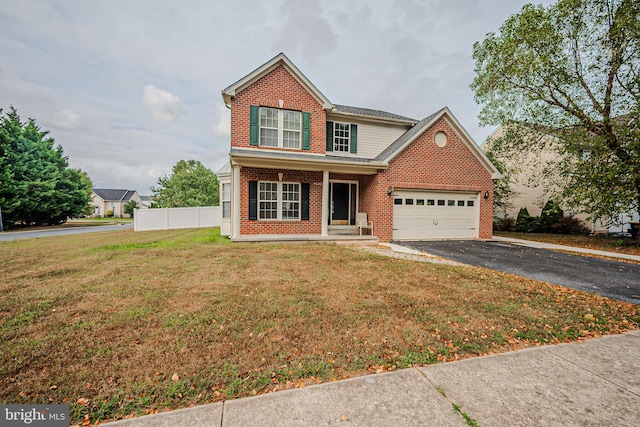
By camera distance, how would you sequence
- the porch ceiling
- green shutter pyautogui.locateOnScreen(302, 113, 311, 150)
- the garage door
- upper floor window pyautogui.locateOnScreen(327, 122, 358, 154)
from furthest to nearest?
1. upper floor window pyautogui.locateOnScreen(327, 122, 358, 154)
2. the garage door
3. green shutter pyautogui.locateOnScreen(302, 113, 311, 150)
4. the porch ceiling

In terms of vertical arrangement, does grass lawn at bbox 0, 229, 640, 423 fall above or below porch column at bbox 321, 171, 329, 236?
below

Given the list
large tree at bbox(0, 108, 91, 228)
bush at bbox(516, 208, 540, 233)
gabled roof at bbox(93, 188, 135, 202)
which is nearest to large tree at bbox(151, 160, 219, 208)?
large tree at bbox(0, 108, 91, 228)

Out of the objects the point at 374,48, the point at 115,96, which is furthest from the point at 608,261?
the point at 115,96

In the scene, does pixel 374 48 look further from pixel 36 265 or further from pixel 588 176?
pixel 36 265

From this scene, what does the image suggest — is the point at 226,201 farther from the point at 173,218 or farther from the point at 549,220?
the point at 549,220

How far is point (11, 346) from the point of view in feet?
9.50

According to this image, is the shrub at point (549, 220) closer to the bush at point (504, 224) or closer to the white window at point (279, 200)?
the bush at point (504, 224)

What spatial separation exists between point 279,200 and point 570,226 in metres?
20.3

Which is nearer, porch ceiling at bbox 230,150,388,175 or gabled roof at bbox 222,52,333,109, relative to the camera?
porch ceiling at bbox 230,150,388,175

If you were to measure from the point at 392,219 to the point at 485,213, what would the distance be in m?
5.28

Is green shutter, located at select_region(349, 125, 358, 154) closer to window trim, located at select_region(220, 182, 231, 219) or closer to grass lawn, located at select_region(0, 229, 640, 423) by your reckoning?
window trim, located at select_region(220, 182, 231, 219)

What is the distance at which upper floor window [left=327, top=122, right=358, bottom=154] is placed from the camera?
13.4 meters

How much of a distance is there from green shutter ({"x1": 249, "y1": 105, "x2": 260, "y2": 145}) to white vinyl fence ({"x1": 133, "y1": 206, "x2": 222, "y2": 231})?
1195 centimetres

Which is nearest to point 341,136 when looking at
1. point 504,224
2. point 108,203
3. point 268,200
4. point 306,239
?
point 268,200
